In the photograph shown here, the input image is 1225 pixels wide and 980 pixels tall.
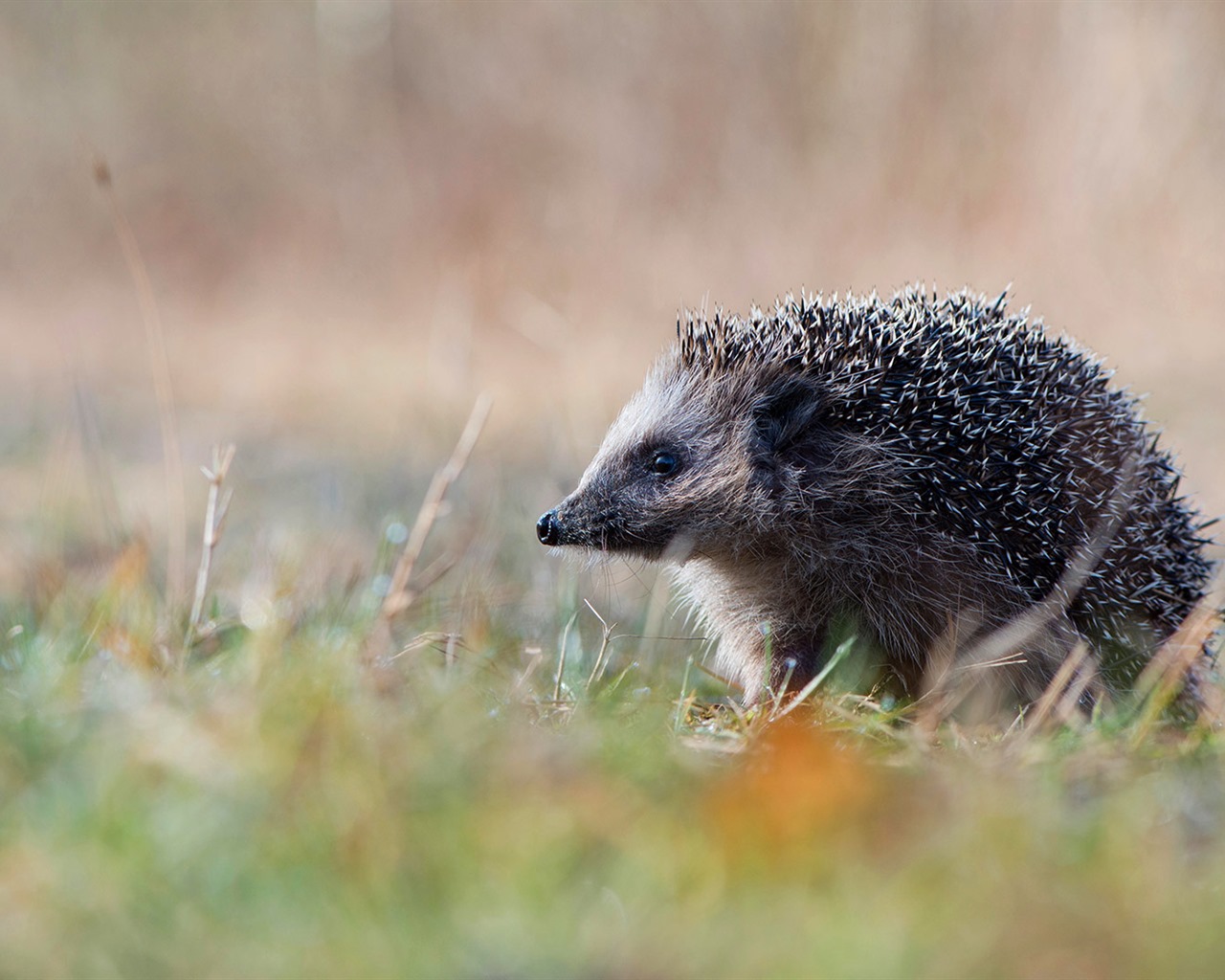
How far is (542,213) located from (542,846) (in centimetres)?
1253

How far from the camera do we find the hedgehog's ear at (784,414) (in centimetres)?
Answer: 395

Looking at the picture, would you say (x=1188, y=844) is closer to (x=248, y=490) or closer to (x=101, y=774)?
(x=101, y=774)

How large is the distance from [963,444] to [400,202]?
12765mm

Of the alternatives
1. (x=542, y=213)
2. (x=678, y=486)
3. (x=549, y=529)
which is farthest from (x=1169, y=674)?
(x=542, y=213)

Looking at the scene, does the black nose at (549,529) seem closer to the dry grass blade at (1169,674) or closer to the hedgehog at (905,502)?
the hedgehog at (905,502)

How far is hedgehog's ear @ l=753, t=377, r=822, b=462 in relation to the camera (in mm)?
3947

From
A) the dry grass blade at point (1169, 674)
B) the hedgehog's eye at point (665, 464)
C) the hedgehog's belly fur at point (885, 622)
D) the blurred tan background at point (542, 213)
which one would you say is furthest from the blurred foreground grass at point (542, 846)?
the blurred tan background at point (542, 213)

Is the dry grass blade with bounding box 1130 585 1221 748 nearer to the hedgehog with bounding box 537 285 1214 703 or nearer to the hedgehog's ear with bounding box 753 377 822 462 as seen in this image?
the hedgehog with bounding box 537 285 1214 703

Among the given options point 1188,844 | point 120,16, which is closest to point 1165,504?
point 1188,844

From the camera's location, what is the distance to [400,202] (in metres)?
15.6

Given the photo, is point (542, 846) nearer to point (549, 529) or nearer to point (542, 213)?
point (549, 529)

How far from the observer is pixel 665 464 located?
164 inches


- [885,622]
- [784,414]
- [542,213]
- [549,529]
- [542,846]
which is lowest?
[542,846]

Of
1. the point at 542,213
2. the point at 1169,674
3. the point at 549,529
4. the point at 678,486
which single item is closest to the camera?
the point at 1169,674
